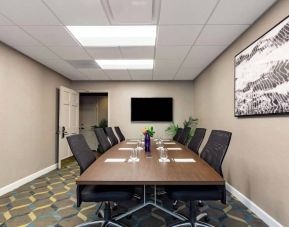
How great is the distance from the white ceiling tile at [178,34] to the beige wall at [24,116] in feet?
8.72

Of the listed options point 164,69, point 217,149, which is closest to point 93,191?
point 217,149

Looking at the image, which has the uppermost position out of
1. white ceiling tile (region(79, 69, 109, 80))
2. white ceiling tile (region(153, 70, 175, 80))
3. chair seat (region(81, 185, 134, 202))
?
white ceiling tile (region(153, 70, 175, 80))

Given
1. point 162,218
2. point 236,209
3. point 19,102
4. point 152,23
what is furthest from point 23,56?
point 236,209

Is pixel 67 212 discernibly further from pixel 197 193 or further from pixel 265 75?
pixel 265 75

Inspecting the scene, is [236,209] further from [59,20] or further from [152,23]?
[59,20]

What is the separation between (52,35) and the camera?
10.8ft

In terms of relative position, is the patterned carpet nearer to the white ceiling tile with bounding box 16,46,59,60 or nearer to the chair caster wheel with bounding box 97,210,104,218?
the chair caster wheel with bounding box 97,210,104,218

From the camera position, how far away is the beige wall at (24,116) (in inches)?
146

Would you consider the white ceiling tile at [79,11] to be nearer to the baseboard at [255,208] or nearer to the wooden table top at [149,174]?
the wooden table top at [149,174]

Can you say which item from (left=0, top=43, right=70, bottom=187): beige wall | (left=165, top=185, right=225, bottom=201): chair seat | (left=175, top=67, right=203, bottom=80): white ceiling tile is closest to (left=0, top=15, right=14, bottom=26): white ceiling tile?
(left=0, top=43, right=70, bottom=187): beige wall

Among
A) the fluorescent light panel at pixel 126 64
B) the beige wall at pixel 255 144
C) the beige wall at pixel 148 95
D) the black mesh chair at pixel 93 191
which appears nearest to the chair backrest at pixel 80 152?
the black mesh chair at pixel 93 191

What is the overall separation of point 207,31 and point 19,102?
11.6 ft

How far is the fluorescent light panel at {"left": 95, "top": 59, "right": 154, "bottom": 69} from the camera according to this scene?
488cm

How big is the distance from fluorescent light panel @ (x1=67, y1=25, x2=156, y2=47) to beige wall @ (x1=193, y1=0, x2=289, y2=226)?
1.44 m
